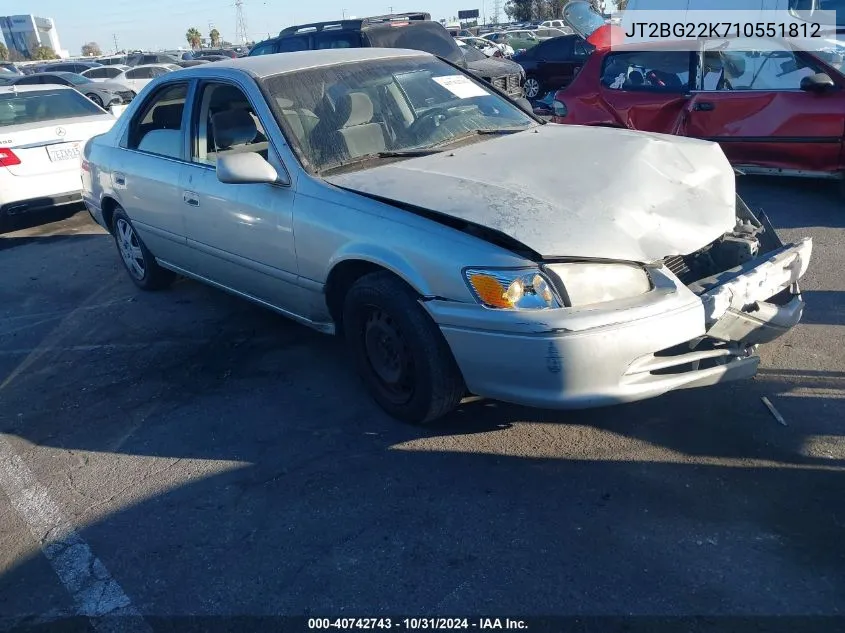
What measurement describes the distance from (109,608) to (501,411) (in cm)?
183

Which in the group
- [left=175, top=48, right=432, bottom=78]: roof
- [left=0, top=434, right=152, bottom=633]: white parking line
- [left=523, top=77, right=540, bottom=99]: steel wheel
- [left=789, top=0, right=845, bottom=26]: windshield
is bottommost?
[left=523, top=77, right=540, bottom=99]: steel wheel

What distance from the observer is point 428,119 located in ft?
13.9

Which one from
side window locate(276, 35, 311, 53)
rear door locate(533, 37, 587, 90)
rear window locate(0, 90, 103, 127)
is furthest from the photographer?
rear door locate(533, 37, 587, 90)

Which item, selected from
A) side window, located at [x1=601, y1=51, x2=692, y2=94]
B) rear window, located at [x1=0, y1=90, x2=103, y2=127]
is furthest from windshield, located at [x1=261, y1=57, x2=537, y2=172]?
rear window, located at [x1=0, y1=90, x2=103, y2=127]

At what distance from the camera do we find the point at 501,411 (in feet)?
11.7

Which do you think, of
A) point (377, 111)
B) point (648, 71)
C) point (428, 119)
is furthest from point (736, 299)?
point (648, 71)

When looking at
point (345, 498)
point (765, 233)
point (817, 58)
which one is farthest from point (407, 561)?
point (817, 58)

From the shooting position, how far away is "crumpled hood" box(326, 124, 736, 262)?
3.00 m

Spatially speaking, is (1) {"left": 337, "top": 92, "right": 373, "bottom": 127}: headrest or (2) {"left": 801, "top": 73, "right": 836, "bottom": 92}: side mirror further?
(2) {"left": 801, "top": 73, "right": 836, "bottom": 92}: side mirror

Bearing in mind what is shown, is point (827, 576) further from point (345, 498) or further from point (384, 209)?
point (384, 209)

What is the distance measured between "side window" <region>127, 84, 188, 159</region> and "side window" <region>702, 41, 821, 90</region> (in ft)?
16.3

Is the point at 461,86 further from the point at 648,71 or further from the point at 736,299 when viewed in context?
the point at 648,71

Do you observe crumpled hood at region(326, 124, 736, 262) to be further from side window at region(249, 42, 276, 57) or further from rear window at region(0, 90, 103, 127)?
side window at region(249, 42, 276, 57)

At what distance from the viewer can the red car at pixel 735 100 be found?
641 centimetres
